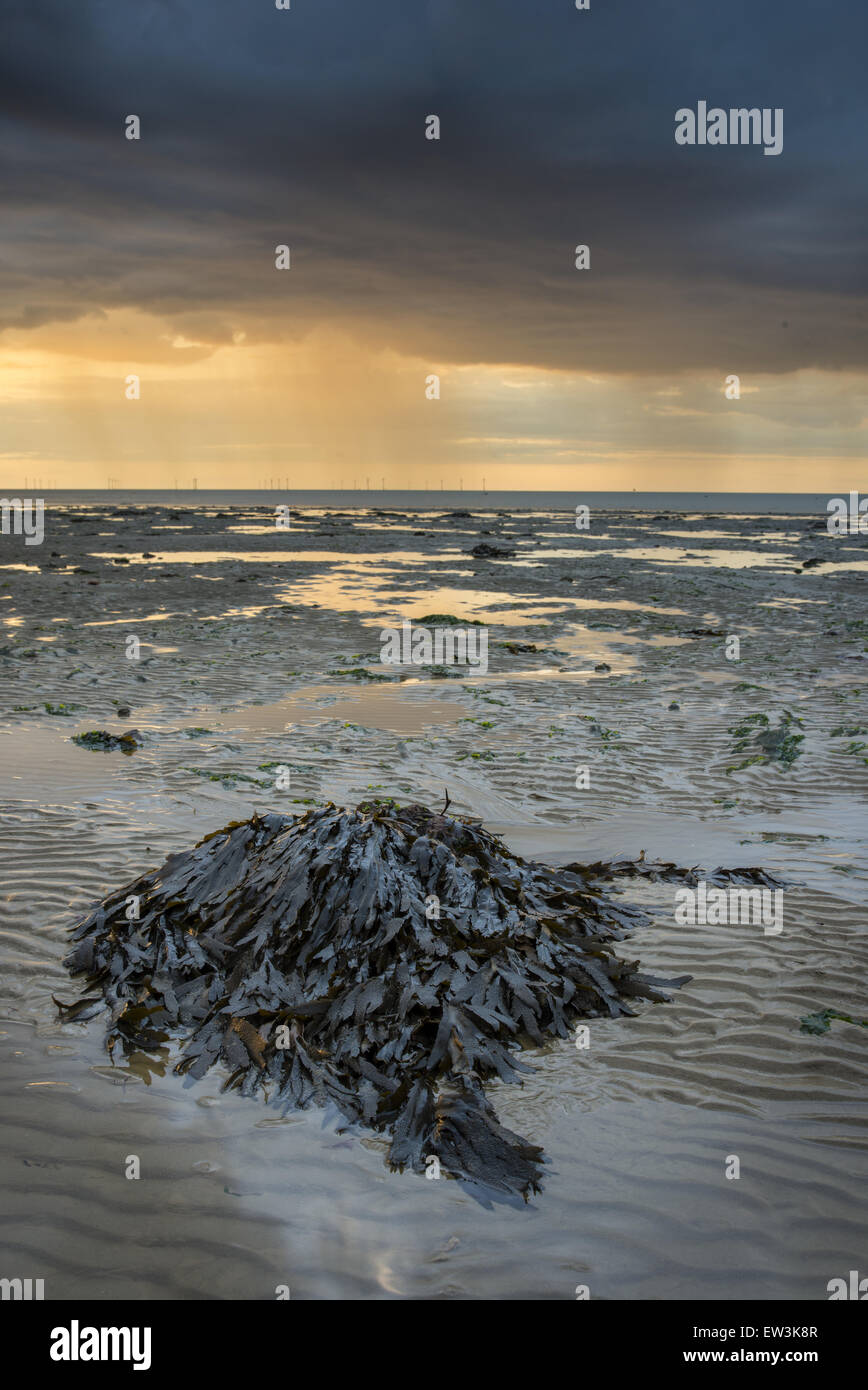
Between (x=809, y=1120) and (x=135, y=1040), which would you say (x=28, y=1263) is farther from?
(x=809, y=1120)

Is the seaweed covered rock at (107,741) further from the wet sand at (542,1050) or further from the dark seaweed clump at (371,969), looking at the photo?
the dark seaweed clump at (371,969)

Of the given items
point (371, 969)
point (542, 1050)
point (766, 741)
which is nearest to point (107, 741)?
point (371, 969)

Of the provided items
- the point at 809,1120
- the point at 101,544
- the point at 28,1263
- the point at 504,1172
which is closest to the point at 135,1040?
the point at 28,1263

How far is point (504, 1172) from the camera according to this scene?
11.3ft

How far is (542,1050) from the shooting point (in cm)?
430

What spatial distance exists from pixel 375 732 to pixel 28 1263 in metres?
7.26

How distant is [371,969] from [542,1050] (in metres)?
0.98

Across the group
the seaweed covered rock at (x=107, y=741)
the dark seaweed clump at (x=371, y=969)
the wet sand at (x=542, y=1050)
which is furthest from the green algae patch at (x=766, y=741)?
the seaweed covered rock at (x=107, y=741)

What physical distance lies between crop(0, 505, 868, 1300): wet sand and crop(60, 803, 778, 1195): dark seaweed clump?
0.19m

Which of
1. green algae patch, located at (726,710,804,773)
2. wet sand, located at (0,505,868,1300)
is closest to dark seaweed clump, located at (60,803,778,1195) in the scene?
wet sand, located at (0,505,868,1300)

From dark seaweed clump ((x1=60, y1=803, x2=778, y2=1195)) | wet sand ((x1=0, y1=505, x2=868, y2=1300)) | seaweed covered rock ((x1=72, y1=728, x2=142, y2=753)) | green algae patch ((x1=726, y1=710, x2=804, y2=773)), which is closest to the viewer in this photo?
wet sand ((x1=0, y1=505, x2=868, y2=1300))

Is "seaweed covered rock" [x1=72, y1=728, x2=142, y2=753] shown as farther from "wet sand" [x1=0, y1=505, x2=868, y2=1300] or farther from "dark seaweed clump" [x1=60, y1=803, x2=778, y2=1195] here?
"dark seaweed clump" [x1=60, y1=803, x2=778, y2=1195]

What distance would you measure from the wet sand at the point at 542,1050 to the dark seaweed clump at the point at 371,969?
19cm

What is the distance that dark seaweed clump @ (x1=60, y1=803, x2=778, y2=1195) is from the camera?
3.95 m
